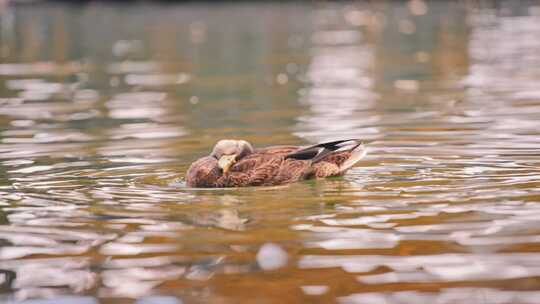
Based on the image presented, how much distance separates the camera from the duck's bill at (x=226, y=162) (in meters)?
11.0

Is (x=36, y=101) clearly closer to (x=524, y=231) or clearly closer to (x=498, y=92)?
(x=498, y=92)

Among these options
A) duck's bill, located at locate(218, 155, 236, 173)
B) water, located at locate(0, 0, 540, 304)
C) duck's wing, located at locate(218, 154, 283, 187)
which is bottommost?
water, located at locate(0, 0, 540, 304)

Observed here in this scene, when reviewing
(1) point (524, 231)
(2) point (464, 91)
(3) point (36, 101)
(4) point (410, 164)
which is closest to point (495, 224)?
(1) point (524, 231)

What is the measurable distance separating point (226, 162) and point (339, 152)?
3.24 ft

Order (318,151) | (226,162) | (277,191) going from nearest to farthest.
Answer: (277,191), (226,162), (318,151)

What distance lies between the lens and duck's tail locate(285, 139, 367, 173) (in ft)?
36.4

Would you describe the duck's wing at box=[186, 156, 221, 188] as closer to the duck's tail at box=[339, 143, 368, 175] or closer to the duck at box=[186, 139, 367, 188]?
the duck at box=[186, 139, 367, 188]

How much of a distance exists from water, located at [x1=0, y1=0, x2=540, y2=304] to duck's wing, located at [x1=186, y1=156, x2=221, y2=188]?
114 millimetres

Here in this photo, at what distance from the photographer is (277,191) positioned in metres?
10.8

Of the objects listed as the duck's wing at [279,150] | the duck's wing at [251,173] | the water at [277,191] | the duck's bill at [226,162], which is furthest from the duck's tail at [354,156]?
the duck's bill at [226,162]

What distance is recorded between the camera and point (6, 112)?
762 inches

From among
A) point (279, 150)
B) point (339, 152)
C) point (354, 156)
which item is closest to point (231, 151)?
point (279, 150)

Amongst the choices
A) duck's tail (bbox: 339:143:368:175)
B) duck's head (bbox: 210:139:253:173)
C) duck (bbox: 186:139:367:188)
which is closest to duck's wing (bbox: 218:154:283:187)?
duck (bbox: 186:139:367:188)

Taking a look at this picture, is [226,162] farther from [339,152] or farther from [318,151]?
[339,152]
